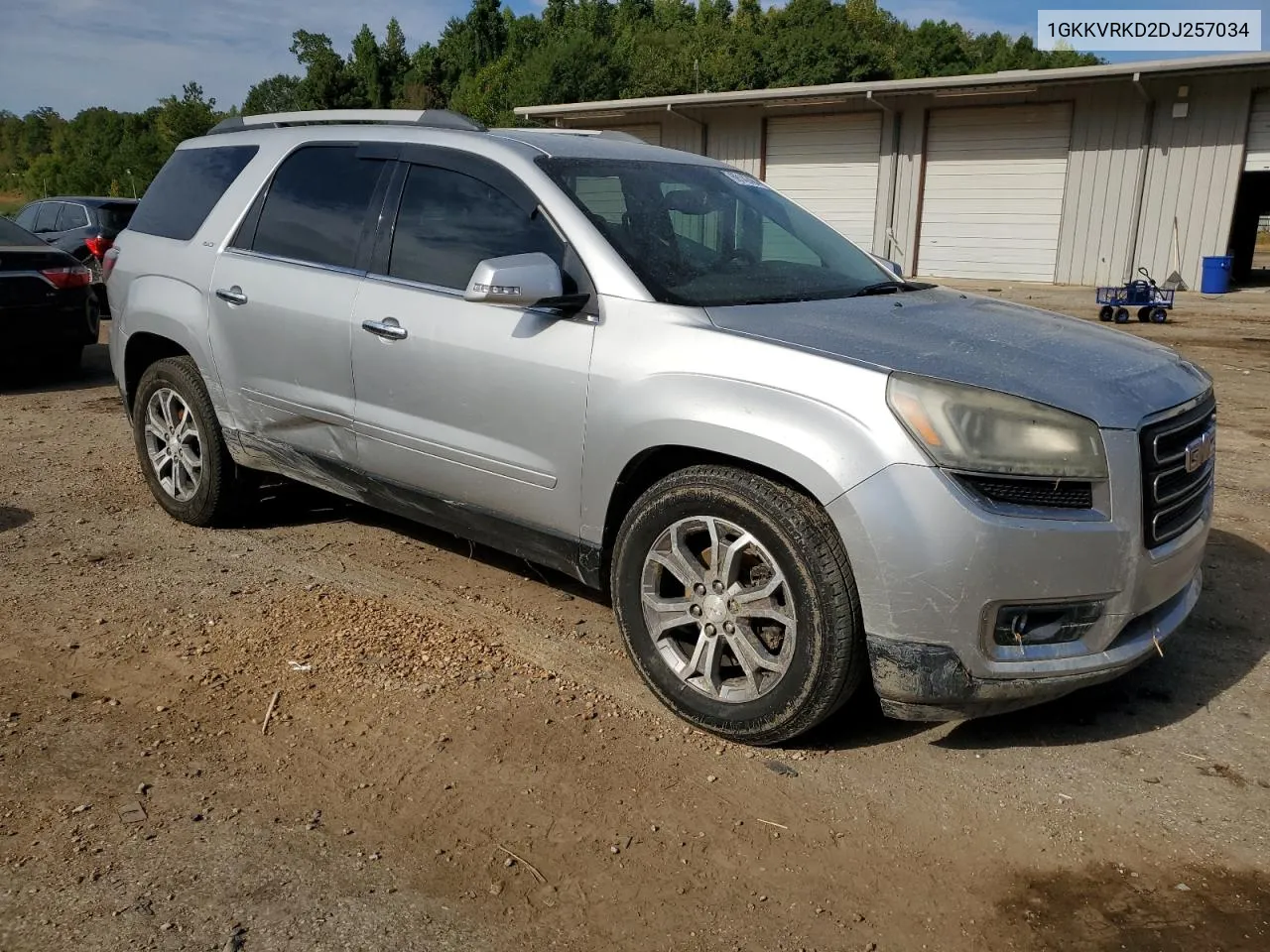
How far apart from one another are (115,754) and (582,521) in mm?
1619

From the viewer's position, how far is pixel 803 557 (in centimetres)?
297

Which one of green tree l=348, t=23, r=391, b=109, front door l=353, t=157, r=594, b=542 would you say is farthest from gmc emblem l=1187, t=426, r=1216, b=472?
green tree l=348, t=23, r=391, b=109

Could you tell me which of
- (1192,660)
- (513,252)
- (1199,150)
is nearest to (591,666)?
(513,252)

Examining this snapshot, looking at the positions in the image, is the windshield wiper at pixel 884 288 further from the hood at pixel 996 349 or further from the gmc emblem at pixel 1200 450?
the gmc emblem at pixel 1200 450

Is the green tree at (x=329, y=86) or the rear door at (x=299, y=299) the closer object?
the rear door at (x=299, y=299)

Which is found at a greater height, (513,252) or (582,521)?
(513,252)

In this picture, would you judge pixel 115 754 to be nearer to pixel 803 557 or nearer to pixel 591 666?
pixel 591 666

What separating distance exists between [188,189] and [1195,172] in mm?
19914

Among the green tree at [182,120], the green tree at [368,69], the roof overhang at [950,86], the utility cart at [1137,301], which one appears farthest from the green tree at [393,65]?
the utility cart at [1137,301]

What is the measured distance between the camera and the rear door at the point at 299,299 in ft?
14.1

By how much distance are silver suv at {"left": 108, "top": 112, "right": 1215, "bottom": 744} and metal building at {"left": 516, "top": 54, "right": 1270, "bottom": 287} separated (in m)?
18.5

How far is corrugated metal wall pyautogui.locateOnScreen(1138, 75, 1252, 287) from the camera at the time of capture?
19.2m

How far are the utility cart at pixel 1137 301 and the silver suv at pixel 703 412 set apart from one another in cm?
1195

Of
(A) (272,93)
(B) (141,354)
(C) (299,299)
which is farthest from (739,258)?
(A) (272,93)
